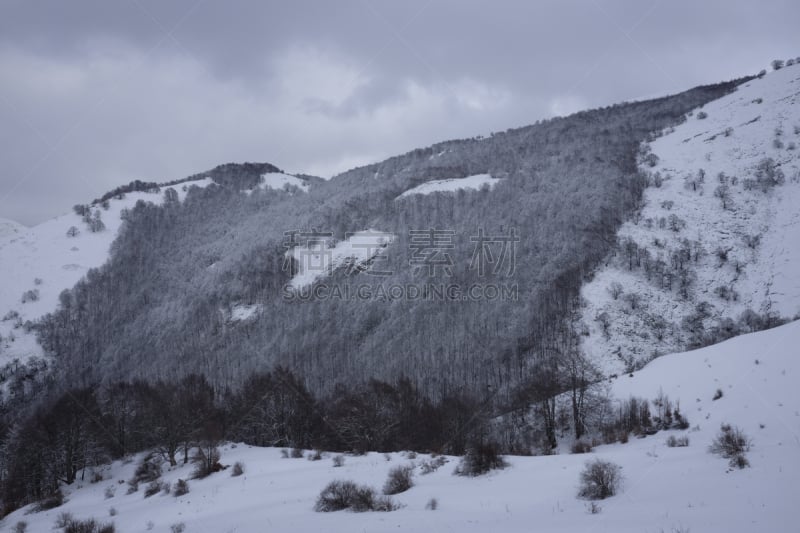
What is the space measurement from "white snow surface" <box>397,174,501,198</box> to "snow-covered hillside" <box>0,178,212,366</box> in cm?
10367

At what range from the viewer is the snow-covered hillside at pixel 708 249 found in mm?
59812

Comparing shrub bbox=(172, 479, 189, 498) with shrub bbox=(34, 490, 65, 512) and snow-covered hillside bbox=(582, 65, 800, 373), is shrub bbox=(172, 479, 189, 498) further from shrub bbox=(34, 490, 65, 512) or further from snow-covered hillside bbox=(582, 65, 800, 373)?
snow-covered hillside bbox=(582, 65, 800, 373)

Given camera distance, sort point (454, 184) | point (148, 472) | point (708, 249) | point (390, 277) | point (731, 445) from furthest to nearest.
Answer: point (454, 184) → point (390, 277) → point (708, 249) → point (148, 472) → point (731, 445)

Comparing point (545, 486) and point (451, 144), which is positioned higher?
point (451, 144)

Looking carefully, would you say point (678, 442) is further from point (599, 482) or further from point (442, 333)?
point (442, 333)

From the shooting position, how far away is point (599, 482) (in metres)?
11.5

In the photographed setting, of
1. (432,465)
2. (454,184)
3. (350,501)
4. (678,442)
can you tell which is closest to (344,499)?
(350,501)

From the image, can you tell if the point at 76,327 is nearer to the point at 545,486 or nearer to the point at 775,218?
the point at 545,486

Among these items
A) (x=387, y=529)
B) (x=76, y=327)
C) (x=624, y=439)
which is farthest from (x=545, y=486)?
(x=76, y=327)

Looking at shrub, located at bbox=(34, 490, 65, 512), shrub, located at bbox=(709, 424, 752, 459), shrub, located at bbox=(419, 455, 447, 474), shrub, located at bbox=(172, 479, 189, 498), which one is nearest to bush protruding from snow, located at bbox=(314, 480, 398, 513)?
shrub, located at bbox=(419, 455, 447, 474)

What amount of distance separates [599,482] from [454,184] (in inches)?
5245

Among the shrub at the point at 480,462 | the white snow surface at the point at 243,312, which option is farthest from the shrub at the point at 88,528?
the white snow surface at the point at 243,312

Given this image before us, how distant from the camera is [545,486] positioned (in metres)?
13.2

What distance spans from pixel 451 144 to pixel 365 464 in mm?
176373
